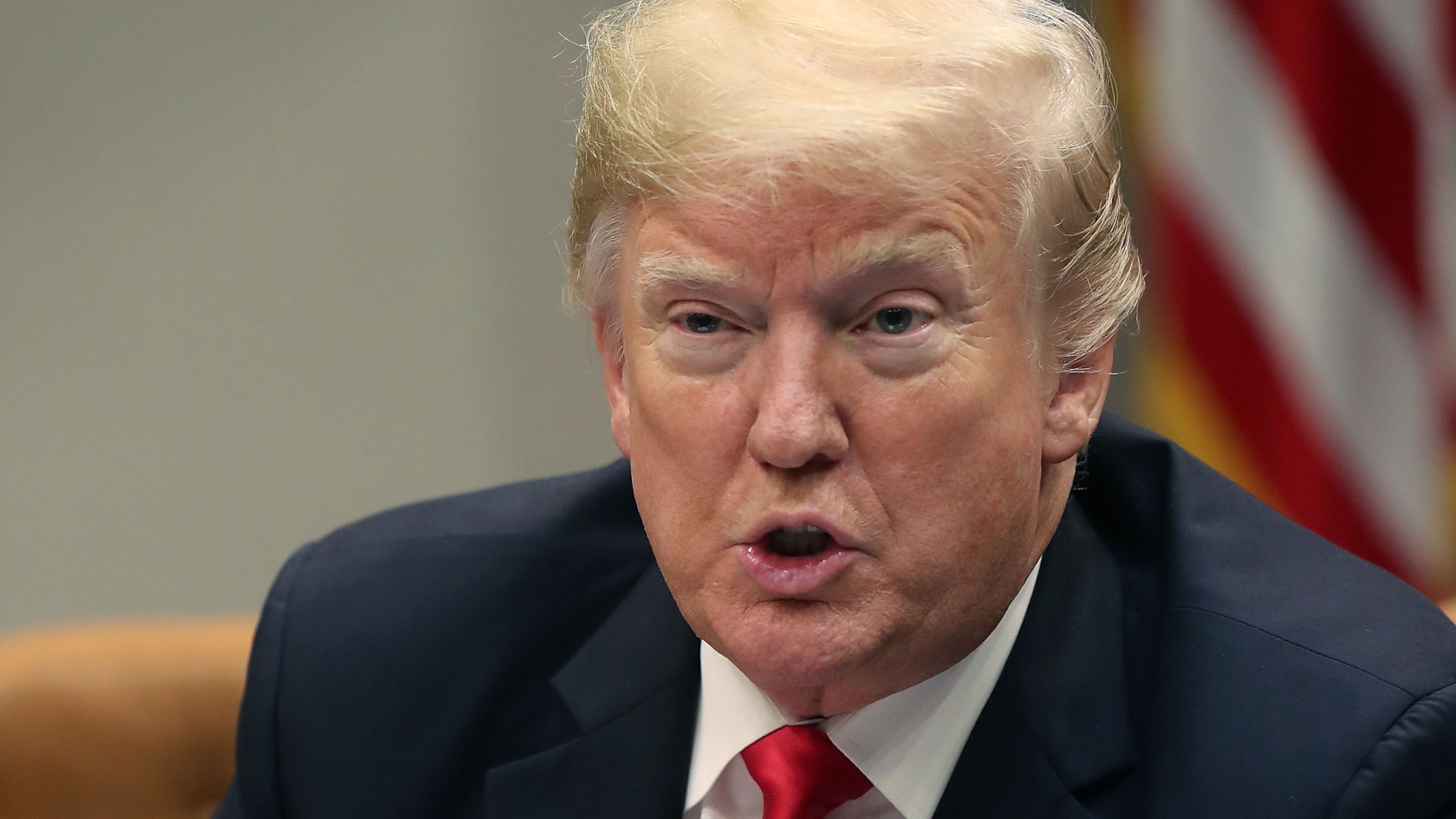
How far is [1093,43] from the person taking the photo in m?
1.28

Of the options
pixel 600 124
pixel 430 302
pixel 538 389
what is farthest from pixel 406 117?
pixel 600 124

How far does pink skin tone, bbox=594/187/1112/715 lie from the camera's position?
111 centimetres

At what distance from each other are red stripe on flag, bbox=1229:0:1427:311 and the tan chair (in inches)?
72.6

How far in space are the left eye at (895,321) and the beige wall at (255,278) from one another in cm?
153

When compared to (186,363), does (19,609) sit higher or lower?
lower

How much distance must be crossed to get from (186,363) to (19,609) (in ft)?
1.81

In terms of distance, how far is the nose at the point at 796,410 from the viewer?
1.10 meters

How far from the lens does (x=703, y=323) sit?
117cm

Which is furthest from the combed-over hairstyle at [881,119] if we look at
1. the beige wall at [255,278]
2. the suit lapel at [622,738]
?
the beige wall at [255,278]

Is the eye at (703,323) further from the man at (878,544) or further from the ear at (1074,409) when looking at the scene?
the ear at (1074,409)

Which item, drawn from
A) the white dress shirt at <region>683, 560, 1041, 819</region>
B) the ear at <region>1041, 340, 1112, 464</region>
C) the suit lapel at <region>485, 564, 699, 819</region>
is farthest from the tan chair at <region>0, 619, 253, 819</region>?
the ear at <region>1041, 340, 1112, 464</region>

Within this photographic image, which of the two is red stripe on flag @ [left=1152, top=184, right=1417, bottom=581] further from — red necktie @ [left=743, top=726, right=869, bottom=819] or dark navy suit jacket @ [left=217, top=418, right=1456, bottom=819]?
red necktie @ [left=743, top=726, right=869, bottom=819]

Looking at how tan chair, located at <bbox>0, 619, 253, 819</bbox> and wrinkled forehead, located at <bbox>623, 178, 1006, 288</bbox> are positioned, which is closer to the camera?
wrinkled forehead, located at <bbox>623, 178, 1006, 288</bbox>

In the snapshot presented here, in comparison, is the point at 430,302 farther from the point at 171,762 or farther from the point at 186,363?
the point at 171,762
